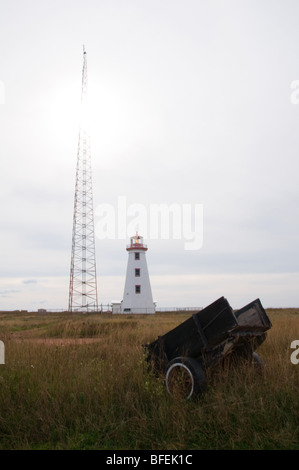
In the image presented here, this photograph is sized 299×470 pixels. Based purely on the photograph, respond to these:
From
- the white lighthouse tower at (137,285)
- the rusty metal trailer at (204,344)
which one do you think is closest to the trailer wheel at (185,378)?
the rusty metal trailer at (204,344)

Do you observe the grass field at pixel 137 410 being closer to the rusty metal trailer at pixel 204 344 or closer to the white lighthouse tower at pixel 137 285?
the rusty metal trailer at pixel 204 344

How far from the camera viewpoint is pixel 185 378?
250 inches

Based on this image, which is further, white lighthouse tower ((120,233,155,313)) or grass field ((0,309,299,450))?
white lighthouse tower ((120,233,155,313))

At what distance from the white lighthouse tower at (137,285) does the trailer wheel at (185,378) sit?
41041 mm

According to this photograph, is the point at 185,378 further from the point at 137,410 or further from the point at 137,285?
the point at 137,285

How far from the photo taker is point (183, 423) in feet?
16.9

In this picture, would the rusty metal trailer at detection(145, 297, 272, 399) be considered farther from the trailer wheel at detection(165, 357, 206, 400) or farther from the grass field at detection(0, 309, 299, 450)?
the grass field at detection(0, 309, 299, 450)

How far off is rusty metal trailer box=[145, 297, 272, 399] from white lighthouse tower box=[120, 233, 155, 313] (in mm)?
40454

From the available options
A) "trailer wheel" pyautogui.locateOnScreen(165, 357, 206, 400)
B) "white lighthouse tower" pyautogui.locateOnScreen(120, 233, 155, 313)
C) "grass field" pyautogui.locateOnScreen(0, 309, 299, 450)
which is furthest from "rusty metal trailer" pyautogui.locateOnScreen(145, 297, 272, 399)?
"white lighthouse tower" pyautogui.locateOnScreen(120, 233, 155, 313)

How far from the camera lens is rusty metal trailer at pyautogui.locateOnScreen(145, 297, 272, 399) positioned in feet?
20.2

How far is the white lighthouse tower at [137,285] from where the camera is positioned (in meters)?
47.4

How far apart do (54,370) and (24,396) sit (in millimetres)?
1036

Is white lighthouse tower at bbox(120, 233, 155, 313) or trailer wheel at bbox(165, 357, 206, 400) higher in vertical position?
white lighthouse tower at bbox(120, 233, 155, 313)
